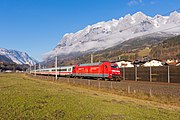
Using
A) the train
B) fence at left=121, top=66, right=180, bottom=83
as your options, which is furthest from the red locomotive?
fence at left=121, top=66, right=180, bottom=83

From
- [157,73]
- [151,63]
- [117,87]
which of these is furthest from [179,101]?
[151,63]

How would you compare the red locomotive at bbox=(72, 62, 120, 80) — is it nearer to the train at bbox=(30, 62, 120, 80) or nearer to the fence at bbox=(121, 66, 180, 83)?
the train at bbox=(30, 62, 120, 80)

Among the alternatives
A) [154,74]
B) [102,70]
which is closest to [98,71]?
[102,70]

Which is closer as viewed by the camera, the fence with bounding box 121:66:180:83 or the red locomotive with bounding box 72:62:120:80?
the fence with bounding box 121:66:180:83

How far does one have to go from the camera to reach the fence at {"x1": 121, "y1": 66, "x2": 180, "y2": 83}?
46.6 metres

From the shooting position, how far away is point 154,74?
5278 centimetres

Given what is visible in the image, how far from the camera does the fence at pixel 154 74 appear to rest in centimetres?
4662

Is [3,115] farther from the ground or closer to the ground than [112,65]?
closer to the ground

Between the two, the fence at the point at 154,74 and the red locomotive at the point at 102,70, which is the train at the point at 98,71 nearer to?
the red locomotive at the point at 102,70

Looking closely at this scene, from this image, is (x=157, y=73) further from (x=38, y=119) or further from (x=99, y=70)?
(x=38, y=119)

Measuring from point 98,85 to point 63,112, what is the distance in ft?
83.4

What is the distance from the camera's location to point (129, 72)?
61.5 m

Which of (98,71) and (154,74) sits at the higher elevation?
(98,71)

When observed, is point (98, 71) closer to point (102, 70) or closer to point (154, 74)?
point (102, 70)
